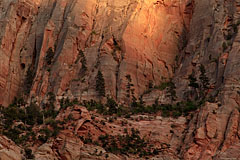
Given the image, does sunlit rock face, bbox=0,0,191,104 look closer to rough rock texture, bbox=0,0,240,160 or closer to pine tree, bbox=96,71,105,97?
rough rock texture, bbox=0,0,240,160

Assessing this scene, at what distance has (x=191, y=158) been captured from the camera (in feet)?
184

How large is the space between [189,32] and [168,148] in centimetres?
1955

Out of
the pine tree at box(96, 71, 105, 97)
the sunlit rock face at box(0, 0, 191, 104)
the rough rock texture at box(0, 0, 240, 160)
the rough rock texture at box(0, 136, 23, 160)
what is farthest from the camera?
the sunlit rock face at box(0, 0, 191, 104)

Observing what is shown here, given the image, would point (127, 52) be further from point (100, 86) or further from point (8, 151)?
point (8, 151)

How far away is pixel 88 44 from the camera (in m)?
72.8

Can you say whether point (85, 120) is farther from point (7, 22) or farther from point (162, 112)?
point (7, 22)

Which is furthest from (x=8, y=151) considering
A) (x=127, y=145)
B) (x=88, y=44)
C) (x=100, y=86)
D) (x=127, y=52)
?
(x=88, y=44)

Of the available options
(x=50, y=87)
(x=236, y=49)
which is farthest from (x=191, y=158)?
(x=50, y=87)

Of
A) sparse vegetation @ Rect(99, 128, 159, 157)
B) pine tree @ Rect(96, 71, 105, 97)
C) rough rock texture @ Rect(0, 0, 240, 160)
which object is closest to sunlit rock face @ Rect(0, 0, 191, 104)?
rough rock texture @ Rect(0, 0, 240, 160)

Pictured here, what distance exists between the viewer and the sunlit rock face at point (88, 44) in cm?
6844

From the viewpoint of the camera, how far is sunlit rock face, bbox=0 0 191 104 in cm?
6844

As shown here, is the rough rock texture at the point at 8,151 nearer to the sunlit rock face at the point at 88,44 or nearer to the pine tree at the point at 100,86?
the pine tree at the point at 100,86

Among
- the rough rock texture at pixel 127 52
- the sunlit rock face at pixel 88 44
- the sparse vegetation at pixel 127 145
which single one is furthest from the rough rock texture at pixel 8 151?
the sunlit rock face at pixel 88 44

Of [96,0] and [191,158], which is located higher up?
[96,0]
